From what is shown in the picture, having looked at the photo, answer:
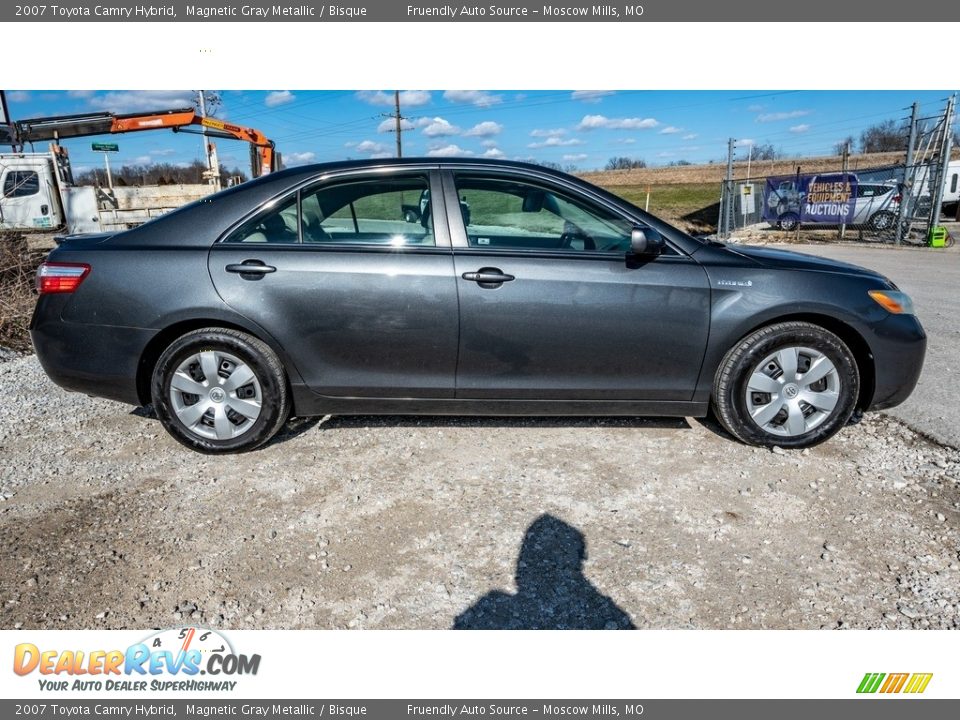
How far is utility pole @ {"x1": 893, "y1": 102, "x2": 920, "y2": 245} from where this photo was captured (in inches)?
594

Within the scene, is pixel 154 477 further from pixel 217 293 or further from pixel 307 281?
pixel 307 281

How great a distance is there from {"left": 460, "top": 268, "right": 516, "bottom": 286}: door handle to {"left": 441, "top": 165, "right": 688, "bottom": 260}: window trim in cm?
12

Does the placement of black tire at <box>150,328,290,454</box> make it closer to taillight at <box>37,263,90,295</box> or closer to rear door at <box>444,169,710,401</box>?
taillight at <box>37,263,90,295</box>

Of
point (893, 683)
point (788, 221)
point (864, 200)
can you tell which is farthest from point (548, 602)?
point (788, 221)

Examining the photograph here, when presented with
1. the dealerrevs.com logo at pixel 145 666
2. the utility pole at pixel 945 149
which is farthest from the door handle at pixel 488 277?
the utility pole at pixel 945 149

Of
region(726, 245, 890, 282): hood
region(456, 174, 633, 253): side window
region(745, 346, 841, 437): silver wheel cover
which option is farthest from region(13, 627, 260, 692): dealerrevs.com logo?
region(726, 245, 890, 282): hood

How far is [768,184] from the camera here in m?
21.2

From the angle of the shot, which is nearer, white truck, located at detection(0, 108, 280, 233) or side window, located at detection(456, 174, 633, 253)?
side window, located at detection(456, 174, 633, 253)

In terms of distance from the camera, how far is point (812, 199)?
1955cm

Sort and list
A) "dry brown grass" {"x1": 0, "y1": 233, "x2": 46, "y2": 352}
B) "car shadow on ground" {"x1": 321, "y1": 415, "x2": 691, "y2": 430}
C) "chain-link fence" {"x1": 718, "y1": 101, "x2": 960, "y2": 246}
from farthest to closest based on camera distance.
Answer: "chain-link fence" {"x1": 718, "y1": 101, "x2": 960, "y2": 246} → "dry brown grass" {"x1": 0, "y1": 233, "x2": 46, "y2": 352} → "car shadow on ground" {"x1": 321, "y1": 415, "x2": 691, "y2": 430}

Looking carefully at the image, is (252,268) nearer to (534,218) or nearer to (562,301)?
(534,218)

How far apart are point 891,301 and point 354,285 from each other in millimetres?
3104

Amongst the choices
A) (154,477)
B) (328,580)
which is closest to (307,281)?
(154,477)

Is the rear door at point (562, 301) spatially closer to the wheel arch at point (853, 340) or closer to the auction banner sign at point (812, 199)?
the wheel arch at point (853, 340)
